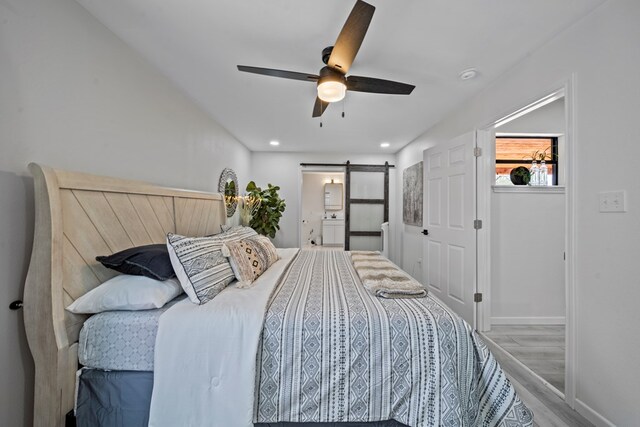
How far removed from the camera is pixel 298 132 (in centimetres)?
393

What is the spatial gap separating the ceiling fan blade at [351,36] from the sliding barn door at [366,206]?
3630 millimetres

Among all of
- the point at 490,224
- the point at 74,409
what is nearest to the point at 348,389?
the point at 74,409

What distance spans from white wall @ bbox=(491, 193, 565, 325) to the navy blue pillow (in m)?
3.16

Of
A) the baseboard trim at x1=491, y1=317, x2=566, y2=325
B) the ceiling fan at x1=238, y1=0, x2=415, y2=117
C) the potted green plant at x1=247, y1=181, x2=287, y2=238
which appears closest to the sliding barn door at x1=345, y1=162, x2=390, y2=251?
the potted green plant at x1=247, y1=181, x2=287, y2=238

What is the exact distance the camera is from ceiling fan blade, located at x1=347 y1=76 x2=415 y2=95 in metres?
1.85

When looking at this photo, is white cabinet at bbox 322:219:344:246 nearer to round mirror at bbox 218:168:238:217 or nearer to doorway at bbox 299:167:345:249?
doorway at bbox 299:167:345:249

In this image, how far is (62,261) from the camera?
49.8 inches

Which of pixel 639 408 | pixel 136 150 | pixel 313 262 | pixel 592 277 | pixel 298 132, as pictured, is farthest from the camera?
pixel 298 132

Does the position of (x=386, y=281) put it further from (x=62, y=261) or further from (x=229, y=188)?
(x=229, y=188)

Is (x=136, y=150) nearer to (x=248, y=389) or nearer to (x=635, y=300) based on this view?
(x=248, y=389)

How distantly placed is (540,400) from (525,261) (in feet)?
5.14

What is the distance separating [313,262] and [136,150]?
1.80m

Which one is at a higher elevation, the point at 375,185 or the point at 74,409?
the point at 375,185

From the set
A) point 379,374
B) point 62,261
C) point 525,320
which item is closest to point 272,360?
point 379,374
